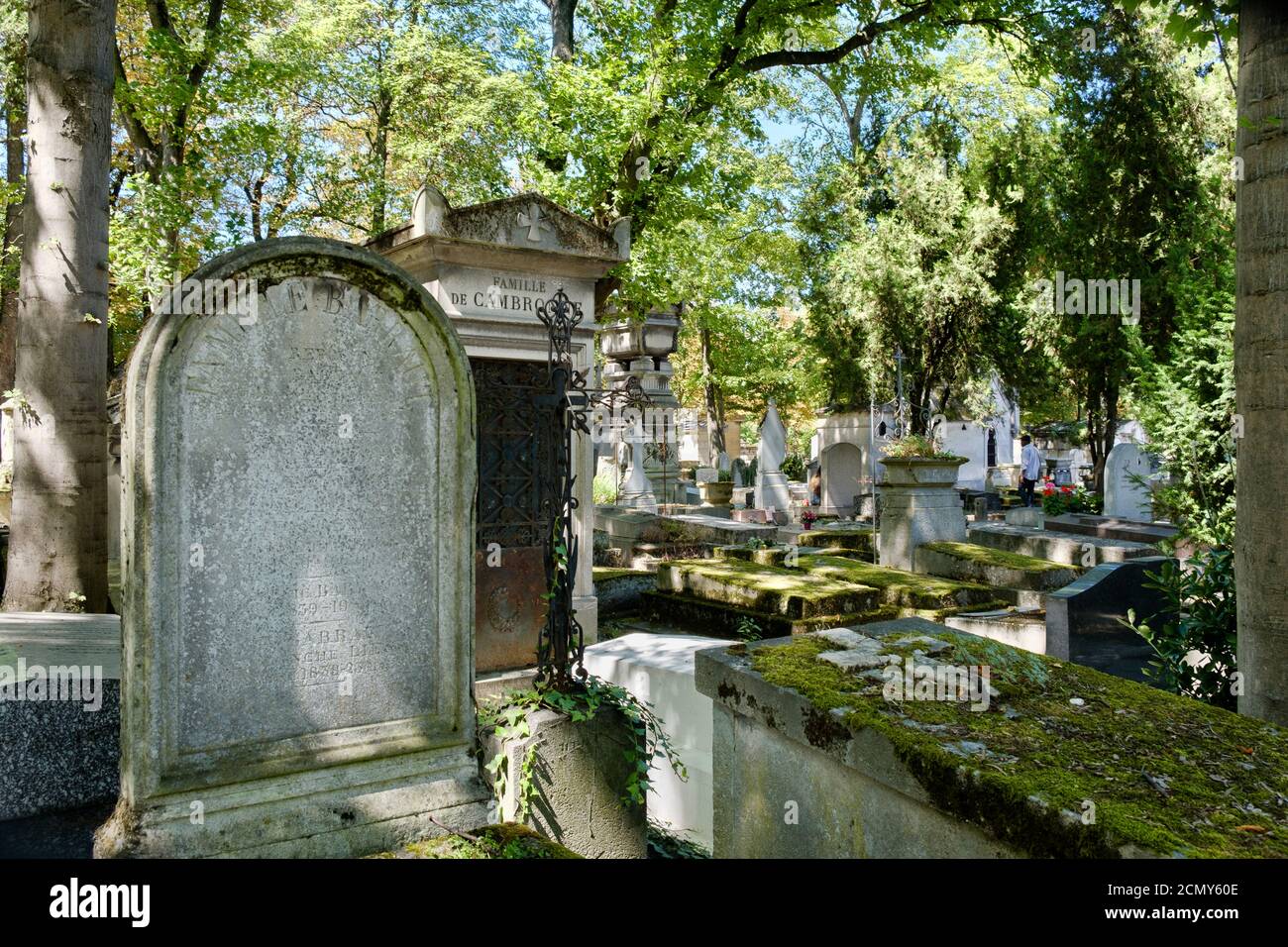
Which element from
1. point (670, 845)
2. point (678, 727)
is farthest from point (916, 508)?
point (670, 845)

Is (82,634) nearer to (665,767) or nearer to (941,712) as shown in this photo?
(665,767)

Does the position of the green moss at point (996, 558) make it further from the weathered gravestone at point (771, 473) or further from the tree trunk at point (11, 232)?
the tree trunk at point (11, 232)

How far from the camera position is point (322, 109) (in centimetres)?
1831

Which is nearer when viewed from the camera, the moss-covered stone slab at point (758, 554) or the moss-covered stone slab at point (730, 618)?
the moss-covered stone slab at point (730, 618)

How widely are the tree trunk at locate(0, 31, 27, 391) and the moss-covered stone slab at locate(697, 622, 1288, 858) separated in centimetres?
1245

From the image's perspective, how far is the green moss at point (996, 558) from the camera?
31.7 feet

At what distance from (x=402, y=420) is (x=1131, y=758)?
Result: 275 centimetres

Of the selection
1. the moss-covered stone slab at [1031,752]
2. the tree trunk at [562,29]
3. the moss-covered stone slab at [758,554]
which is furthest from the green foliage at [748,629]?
the tree trunk at [562,29]

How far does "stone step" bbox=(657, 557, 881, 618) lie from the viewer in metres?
7.78

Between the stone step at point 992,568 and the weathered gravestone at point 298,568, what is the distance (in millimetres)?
7788

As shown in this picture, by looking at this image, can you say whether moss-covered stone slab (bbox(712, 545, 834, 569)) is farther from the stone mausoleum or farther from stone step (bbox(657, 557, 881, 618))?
the stone mausoleum

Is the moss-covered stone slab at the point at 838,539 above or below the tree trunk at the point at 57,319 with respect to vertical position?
below

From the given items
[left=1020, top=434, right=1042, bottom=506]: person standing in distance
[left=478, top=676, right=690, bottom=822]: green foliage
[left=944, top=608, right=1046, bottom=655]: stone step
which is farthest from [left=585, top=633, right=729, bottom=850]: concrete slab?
[left=1020, top=434, right=1042, bottom=506]: person standing in distance

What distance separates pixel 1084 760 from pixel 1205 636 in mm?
2414
